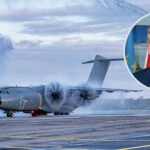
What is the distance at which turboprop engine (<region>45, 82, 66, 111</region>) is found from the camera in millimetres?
58625

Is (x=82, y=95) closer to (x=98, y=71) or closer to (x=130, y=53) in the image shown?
(x=98, y=71)

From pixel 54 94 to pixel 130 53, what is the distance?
88.4 ft

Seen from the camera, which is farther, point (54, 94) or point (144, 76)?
point (54, 94)

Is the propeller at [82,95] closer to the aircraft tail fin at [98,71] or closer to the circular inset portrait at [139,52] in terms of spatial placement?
the aircraft tail fin at [98,71]

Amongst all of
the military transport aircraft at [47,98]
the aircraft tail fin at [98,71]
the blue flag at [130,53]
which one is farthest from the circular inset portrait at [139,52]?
the aircraft tail fin at [98,71]

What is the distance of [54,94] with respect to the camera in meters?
58.8

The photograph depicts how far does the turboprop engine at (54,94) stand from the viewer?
192 ft

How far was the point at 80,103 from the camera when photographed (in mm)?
63719

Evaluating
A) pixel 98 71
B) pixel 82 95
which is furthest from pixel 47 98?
pixel 98 71

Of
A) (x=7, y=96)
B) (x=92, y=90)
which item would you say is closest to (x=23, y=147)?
(x=7, y=96)

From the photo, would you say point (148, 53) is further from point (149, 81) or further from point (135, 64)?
point (149, 81)

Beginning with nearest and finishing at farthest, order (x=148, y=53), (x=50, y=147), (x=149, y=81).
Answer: (x=50, y=147)
(x=148, y=53)
(x=149, y=81)

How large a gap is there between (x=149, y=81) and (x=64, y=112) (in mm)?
29110

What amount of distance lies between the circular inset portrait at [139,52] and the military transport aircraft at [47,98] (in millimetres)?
23407
